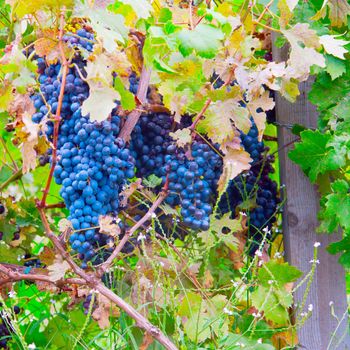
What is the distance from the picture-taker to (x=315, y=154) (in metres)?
2.32

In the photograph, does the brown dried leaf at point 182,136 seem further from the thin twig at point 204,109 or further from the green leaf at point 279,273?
the green leaf at point 279,273

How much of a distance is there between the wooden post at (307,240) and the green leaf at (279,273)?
217 mm

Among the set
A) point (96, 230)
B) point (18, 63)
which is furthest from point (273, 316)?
point (18, 63)

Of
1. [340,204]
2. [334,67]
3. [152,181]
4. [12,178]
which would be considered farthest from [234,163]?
[12,178]

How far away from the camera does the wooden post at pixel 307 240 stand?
8.14 feet

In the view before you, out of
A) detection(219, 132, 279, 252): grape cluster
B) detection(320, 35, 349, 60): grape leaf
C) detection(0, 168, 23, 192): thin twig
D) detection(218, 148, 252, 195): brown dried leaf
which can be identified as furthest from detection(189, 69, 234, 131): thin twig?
detection(0, 168, 23, 192): thin twig

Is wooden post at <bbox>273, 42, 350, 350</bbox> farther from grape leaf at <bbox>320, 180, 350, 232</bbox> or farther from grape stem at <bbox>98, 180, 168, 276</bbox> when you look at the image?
grape stem at <bbox>98, 180, 168, 276</bbox>

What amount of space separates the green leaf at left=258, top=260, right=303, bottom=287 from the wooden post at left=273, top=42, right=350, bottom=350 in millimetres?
217

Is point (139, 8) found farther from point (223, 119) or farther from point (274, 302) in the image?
point (274, 302)

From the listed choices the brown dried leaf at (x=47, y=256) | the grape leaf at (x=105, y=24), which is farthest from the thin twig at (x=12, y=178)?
the grape leaf at (x=105, y=24)

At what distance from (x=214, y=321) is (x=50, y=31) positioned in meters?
0.81

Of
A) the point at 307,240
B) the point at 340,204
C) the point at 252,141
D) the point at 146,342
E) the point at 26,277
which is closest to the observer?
the point at 146,342

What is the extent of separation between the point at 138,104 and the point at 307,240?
72 cm

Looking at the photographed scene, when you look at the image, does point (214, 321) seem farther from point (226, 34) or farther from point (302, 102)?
point (302, 102)
